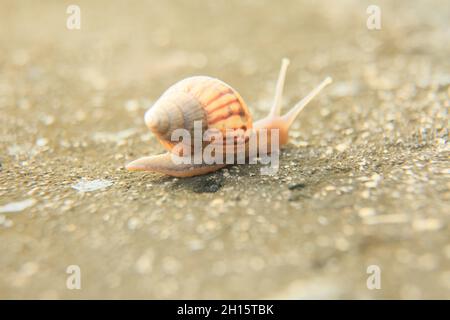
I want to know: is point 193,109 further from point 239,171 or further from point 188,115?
point 239,171

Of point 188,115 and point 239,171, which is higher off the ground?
point 188,115

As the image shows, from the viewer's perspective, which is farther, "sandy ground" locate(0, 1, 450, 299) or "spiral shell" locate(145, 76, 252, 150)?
"spiral shell" locate(145, 76, 252, 150)

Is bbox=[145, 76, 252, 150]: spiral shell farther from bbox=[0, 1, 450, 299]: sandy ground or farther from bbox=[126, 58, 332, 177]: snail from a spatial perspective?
bbox=[0, 1, 450, 299]: sandy ground

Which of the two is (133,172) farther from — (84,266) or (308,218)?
(308,218)

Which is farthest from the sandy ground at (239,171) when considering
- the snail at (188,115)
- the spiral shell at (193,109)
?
the spiral shell at (193,109)

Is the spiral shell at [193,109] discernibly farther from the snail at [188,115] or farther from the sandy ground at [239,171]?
the sandy ground at [239,171]

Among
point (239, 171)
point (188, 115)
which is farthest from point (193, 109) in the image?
point (239, 171)

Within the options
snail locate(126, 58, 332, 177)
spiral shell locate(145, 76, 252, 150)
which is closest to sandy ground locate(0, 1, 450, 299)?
snail locate(126, 58, 332, 177)
